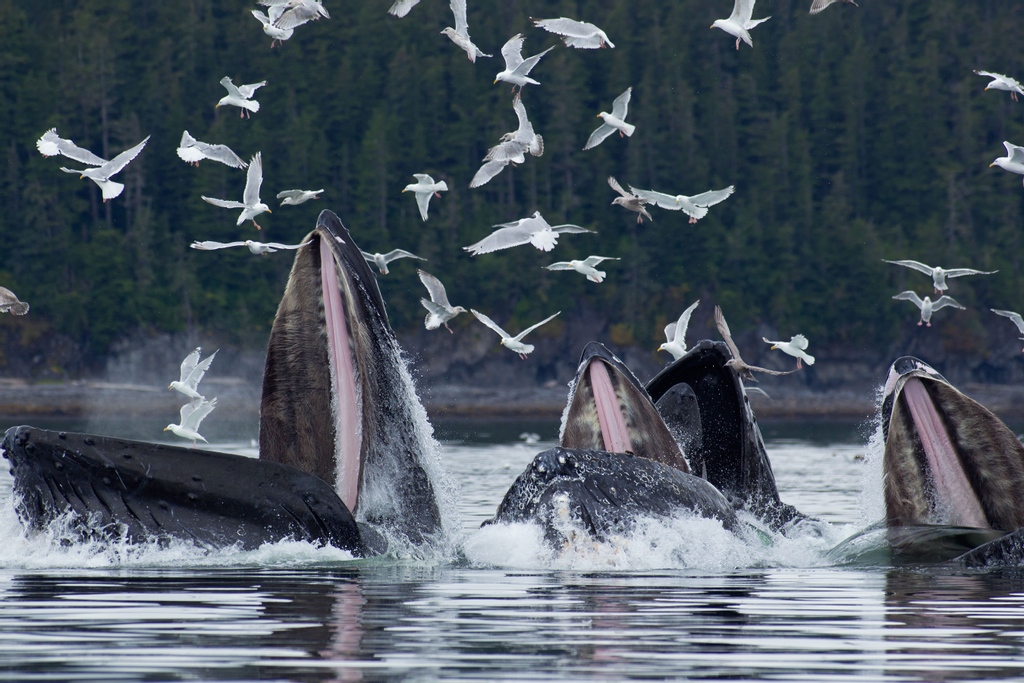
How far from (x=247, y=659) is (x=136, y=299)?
96814mm

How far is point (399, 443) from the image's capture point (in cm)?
1325

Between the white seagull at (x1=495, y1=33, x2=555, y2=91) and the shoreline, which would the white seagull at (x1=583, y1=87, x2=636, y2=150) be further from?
the shoreline

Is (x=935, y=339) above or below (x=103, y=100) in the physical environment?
below

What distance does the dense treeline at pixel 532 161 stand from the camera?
106250mm

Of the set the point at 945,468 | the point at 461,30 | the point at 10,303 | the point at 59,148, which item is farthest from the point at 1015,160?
the point at 10,303

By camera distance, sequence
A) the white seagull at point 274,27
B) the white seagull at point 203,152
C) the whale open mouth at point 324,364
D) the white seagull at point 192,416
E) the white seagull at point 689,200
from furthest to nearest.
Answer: the white seagull at point 192,416, the white seagull at point 689,200, the white seagull at point 203,152, the white seagull at point 274,27, the whale open mouth at point 324,364

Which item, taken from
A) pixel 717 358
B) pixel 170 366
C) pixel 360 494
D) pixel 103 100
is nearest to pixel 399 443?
pixel 360 494

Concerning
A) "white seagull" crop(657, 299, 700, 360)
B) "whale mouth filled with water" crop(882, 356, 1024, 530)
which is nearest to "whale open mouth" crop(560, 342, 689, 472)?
"whale mouth filled with water" crop(882, 356, 1024, 530)

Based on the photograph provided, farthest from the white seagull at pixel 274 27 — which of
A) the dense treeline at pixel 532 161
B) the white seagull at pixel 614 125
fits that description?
the dense treeline at pixel 532 161

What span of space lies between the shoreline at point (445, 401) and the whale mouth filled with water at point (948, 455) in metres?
72.6

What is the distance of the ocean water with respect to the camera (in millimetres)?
8812

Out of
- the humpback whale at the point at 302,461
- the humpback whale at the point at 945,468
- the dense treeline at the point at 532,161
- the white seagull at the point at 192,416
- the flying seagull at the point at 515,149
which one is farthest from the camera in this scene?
the dense treeline at the point at 532,161

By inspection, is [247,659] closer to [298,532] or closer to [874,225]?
[298,532]

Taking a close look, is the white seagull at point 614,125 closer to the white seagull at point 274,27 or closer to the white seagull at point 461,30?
the white seagull at point 461,30
